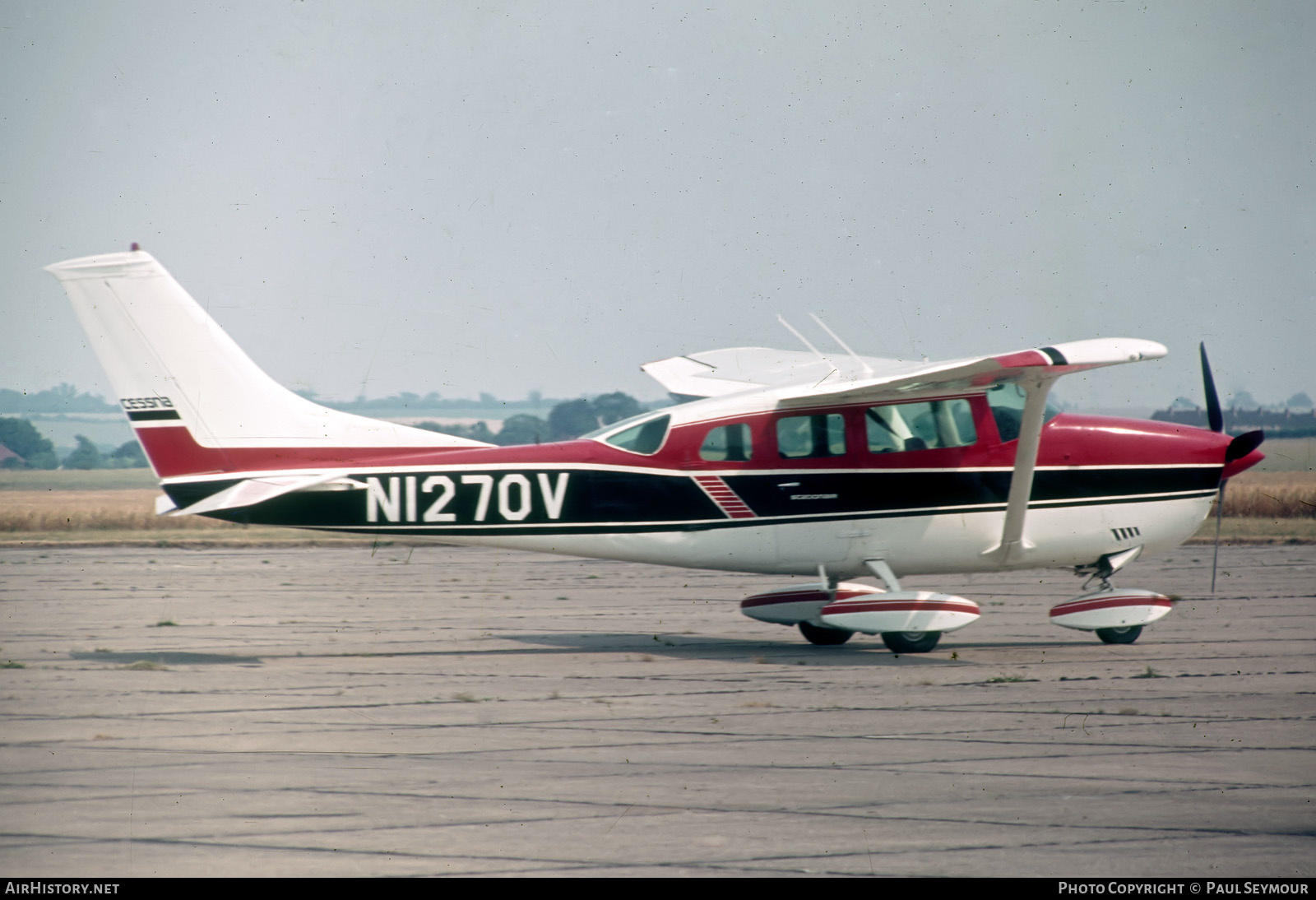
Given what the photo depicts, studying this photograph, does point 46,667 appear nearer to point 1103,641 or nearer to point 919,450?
point 919,450

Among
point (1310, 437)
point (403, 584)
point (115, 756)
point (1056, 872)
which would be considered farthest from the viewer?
point (403, 584)

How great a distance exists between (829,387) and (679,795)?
5.68m

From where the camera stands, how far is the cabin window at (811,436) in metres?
11.3

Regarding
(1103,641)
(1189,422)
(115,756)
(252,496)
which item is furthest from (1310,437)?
(115,756)

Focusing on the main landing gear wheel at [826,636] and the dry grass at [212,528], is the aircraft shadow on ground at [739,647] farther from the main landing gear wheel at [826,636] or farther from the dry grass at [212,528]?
the dry grass at [212,528]

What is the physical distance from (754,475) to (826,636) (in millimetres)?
2103

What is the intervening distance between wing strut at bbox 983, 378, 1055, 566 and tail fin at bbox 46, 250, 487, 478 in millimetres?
5308

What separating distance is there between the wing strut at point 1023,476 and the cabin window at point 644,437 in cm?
346

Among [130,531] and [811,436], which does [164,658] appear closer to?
[811,436]

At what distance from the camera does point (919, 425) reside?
11.3m

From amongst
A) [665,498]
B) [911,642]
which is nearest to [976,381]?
[911,642]

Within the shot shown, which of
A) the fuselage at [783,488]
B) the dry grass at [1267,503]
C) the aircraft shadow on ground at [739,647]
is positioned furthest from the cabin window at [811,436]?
the dry grass at [1267,503]

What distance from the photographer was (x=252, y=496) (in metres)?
10.7

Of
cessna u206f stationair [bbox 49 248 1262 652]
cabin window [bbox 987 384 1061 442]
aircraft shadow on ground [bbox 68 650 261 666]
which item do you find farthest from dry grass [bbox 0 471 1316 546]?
cabin window [bbox 987 384 1061 442]
